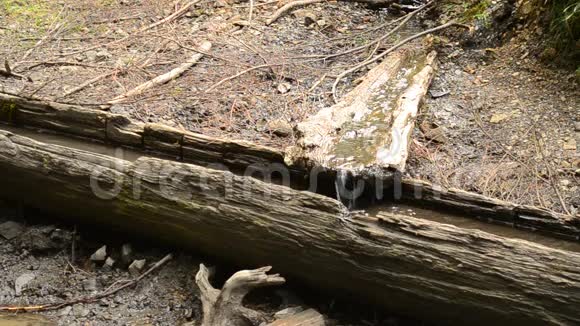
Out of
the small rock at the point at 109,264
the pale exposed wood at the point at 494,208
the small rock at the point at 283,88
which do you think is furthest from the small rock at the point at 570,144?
the small rock at the point at 109,264

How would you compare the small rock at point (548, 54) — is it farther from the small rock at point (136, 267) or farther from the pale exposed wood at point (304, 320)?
the small rock at point (136, 267)

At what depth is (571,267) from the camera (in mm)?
2434

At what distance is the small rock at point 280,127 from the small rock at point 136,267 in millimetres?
1168

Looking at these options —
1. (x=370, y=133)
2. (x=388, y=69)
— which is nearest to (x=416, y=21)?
(x=388, y=69)

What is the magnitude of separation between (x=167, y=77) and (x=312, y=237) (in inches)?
93.2

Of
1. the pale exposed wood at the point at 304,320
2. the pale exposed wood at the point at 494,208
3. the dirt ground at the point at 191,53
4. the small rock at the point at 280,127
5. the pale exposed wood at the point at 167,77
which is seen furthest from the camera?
the pale exposed wood at the point at 167,77

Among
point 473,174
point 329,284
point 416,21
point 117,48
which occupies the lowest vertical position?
point 329,284

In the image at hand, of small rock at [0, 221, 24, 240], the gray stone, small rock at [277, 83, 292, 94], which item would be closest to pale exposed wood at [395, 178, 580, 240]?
small rock at [277, 83, 292, 94]

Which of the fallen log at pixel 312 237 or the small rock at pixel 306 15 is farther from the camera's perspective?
the small rock at pixel 306 15

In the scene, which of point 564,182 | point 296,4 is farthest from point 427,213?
point 296,4

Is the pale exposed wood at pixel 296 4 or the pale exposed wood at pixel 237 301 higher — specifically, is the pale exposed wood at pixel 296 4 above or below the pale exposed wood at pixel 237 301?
above

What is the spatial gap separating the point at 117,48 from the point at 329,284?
3.34m

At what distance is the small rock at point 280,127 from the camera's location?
3.90 m

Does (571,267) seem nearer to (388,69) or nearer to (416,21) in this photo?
(388,69)
